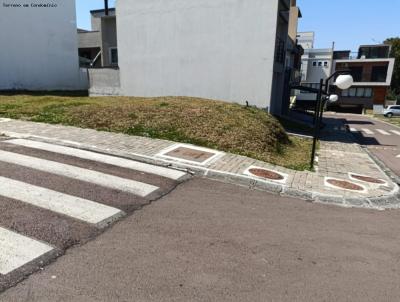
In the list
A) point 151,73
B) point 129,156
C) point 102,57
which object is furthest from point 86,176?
point 102,57

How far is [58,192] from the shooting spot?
5824 millimetres

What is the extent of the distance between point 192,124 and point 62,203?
6.87 m

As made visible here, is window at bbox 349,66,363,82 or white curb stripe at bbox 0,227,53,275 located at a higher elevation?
window at bbox 349,66,363,82

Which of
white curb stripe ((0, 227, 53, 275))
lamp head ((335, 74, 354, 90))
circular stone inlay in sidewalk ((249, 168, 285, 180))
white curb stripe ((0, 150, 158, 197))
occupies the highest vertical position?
lamp head ((335, 74, 354, 90))

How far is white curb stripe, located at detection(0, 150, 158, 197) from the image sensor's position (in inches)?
252

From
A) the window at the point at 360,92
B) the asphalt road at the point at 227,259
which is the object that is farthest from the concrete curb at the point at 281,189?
the window at the point at 360,92

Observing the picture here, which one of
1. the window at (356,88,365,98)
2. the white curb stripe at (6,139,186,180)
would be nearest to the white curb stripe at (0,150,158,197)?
the white curb stripe at (6,139,186,180)

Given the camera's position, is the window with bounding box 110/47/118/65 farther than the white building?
No

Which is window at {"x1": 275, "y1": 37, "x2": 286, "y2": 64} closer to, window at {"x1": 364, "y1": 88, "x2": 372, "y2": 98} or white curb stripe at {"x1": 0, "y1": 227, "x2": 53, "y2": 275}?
white curb stripe at {"x1": 0, "y1": 227, "x2": 53, "y2": 275}

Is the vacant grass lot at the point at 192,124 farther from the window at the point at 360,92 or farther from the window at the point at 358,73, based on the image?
the window at the point at 358,73

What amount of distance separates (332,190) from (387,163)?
294 inches

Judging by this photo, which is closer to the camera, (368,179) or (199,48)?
(368,179)

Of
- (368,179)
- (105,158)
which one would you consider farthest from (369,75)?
(105,158)

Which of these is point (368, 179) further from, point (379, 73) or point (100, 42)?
point (379, 73)
